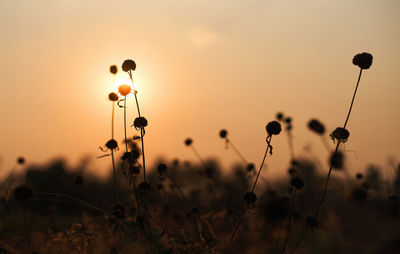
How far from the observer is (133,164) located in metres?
4.22

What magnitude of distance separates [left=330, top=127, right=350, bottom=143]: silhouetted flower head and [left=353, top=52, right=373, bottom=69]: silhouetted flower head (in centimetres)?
70

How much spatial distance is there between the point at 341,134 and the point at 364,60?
0.82m

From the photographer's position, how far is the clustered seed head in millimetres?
4070

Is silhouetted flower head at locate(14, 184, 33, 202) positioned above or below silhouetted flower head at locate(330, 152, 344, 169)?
below

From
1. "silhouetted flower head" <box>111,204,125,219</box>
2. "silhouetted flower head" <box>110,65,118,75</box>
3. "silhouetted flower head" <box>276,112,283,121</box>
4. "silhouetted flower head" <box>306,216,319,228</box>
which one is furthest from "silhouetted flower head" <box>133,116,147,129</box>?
"silhouetted flower head" <box>276,112,283,121</box>

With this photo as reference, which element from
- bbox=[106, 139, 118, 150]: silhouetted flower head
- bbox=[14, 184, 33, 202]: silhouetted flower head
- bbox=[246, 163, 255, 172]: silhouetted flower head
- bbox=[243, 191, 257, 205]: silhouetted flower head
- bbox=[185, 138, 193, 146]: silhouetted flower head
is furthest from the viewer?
bbox=[185, 138, 193, 146]: silhouetted flower head

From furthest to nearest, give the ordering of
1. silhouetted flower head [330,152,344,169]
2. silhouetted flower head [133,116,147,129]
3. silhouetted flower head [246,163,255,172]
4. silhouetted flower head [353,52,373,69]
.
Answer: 1. silhouetted flower head [246,163,255,172]
2. silhouetted flower head [133,116,147,129]
3. silhouetted flower head [353,52,373,69]
4. silhouetted flower head [330,152,344,169]

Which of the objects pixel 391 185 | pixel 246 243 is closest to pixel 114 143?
pixel 246 243

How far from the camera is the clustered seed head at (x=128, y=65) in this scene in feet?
13.4

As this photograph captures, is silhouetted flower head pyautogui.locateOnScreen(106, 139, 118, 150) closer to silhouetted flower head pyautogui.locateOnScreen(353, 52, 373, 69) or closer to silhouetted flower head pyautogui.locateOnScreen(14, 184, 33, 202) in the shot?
silhouetted flower head pyautogui.locateOnScreen(14, 184, 33, 202)

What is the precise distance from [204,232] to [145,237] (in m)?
1.07

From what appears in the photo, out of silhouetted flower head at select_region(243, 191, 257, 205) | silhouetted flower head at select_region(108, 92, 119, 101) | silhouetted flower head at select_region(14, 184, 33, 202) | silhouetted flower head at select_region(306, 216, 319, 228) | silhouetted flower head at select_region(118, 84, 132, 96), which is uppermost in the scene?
silhouetted flower head at select_region(108, 92, 119, 101)

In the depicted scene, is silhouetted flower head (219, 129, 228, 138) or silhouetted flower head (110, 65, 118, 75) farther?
silhouetted flower head (219, 129, 228, 138)

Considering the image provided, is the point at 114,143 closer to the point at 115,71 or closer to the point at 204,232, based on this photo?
the point at 115,71
